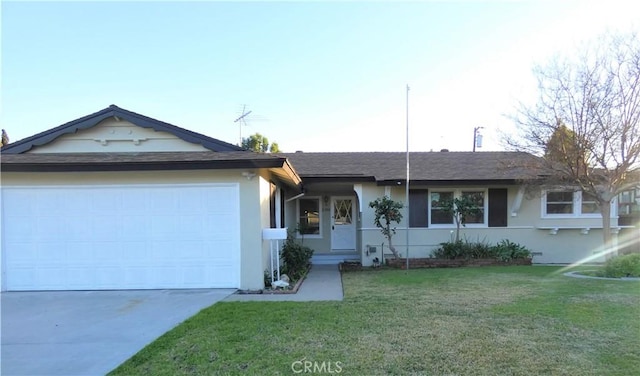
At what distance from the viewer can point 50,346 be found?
4.82 m

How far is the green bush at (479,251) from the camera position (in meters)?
11.9

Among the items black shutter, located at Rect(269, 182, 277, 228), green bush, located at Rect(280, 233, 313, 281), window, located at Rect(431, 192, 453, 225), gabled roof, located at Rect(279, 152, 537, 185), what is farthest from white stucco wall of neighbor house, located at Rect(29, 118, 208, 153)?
window, located at Rect(431, 192, 453, 225)

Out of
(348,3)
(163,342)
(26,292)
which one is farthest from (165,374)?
(348,3)

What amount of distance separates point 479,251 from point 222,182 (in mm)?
8200

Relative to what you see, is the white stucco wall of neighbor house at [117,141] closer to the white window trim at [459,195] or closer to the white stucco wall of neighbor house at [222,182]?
the white stucco wall of neighbor house at [222,182]

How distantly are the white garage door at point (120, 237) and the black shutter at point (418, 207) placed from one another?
21.1ft

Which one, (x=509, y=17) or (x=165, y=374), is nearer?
(x=165, y=374)

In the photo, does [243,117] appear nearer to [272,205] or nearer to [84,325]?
[272,205]

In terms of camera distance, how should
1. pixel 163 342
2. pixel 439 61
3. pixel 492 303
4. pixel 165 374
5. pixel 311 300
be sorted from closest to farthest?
1. pixel 165 374
2. pixel 163 342
3. pixel 492 303
4. pixel 311 300
5. pixel 439 61

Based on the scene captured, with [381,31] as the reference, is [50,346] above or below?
below

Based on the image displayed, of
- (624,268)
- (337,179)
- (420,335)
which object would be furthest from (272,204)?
(624,268)

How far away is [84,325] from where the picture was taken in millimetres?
5703

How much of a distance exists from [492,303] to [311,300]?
3.13 metres

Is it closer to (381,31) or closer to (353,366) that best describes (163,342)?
(353,366)
